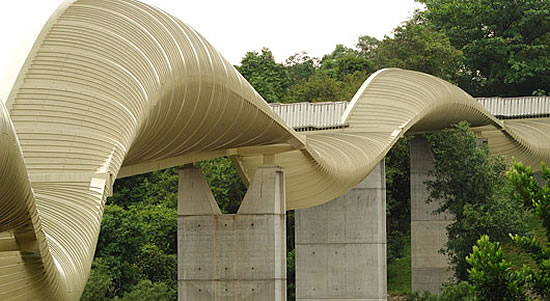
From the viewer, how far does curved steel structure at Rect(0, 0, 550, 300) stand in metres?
9.04

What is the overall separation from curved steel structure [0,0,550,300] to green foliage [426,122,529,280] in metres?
11.5

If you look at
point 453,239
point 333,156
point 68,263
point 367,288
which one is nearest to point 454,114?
point 453,239

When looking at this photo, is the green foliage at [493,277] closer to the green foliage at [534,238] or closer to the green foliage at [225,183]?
the green foliage at [534,238]

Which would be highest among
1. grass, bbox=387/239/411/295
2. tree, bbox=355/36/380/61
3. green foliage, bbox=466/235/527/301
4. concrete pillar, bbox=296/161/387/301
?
tree, bbox=355/36/380/61

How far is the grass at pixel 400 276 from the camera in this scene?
4541cm

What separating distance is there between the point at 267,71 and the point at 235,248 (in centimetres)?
3633

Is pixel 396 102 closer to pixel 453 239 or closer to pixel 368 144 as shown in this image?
pixel 368 144

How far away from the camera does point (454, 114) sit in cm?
3550

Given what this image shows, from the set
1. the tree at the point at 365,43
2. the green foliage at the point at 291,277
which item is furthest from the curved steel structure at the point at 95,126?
the tree at the point at 365,43

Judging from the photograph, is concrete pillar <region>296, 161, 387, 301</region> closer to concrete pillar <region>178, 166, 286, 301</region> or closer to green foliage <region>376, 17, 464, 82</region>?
concrete pillar <region>178, 166, 286, 301</region>

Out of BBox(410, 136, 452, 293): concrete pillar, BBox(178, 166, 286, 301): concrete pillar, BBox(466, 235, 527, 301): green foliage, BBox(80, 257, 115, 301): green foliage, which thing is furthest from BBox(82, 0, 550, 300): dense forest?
BBox(466, 235, 527, 301): green foliage

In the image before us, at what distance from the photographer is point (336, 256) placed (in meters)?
31.4

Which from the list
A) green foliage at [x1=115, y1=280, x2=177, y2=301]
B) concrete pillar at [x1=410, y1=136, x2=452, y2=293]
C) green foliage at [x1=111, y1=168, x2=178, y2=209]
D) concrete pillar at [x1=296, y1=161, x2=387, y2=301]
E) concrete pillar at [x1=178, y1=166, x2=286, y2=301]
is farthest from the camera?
green foliage at [x1=111, y1=168, x2=178, y2=209]

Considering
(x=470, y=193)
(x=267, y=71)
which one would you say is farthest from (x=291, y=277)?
(x=267, y=71)
